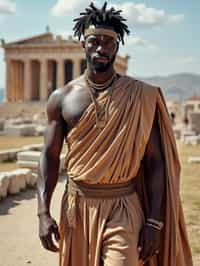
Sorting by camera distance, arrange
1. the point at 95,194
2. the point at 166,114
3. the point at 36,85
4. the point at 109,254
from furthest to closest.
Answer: the point at 36,85, the point at 166,114, the point at 95,194, the point at 109,254

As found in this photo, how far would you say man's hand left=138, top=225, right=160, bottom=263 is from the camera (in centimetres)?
264

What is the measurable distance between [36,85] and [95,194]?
2530 inches

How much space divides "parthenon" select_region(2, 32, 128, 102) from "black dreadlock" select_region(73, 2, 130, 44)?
52.1 metres

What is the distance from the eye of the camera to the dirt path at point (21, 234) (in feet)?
18.5

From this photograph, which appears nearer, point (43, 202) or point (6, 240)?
point (43, 202)

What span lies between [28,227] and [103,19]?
5.02 m

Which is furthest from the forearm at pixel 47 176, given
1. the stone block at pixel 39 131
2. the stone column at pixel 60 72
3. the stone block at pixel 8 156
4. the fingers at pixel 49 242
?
the stone column at pixel 60 72

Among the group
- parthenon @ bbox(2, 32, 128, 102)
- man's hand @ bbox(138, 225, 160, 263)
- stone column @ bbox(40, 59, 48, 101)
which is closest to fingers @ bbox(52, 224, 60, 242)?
man's hand @ bbox(138, 225, 160, 263)

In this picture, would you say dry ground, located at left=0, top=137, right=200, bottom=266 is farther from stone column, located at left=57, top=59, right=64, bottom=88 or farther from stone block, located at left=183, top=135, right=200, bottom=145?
stone column, located at left=57, top=59, right=64, bottom=88

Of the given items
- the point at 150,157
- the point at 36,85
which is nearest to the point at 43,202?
the point at 150,157

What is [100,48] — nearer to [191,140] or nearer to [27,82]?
[191,140]

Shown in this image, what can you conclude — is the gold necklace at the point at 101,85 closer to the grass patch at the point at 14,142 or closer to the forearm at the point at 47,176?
the forearm at the point at 47,176

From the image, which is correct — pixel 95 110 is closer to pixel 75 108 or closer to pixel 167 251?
pixel 75 108

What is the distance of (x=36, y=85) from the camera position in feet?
216
